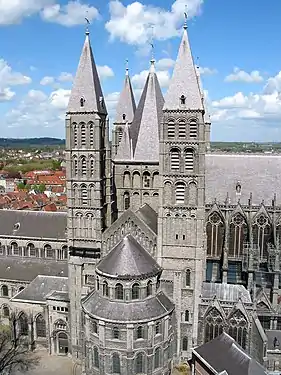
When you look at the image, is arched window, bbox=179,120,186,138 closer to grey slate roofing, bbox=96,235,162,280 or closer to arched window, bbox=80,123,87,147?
arched window, bbox=80,123,87,147

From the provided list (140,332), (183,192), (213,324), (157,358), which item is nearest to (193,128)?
(183,192)

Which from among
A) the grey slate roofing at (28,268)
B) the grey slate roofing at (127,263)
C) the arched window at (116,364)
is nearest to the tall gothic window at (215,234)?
the grey slate roofing at (127,263)

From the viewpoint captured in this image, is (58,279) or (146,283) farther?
(58,279)

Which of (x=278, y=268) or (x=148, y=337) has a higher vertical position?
(x=278, y=268)

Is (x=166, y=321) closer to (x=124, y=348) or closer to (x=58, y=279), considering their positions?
(x=124, y=348)

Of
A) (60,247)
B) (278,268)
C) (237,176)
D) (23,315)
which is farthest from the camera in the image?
(60,247)

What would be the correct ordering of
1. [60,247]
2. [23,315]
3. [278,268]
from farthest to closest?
[60,247]
[23,315]
[278,268]

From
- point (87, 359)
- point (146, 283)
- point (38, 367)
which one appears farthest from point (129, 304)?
point (38, 367)
